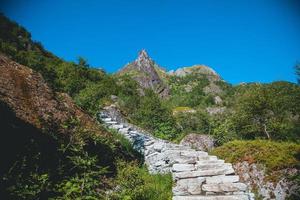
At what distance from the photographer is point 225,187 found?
702cm

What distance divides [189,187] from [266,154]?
287 centimetres

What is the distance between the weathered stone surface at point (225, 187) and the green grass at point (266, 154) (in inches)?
56.3

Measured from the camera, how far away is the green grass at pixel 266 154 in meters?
7.82

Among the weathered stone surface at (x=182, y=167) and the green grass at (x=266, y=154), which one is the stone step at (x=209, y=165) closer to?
the weathered stone surface at (x=182, y=167)

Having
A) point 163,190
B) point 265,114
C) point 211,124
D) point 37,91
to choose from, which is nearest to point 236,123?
point 265,114

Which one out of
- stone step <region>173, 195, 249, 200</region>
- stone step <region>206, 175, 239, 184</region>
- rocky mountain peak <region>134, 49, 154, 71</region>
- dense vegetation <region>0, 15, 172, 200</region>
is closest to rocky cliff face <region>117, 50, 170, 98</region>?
rocky mountain peak <region>134, 49, 154, 71</region>

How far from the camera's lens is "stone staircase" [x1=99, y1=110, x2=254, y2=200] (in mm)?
6926

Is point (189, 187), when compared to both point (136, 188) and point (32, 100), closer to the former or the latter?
point (136, 188)

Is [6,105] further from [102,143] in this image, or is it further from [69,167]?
[102,143]

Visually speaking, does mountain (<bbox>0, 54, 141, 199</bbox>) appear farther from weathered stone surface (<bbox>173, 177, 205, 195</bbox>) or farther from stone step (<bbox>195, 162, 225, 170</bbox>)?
stone step (<bbox>195, 162, 225, 170</bbox>)

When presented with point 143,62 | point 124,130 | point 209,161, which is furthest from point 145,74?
point 209,161

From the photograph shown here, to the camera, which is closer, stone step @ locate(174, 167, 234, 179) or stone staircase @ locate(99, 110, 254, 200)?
stone staircase @ locate(99, 110, 254, 200)

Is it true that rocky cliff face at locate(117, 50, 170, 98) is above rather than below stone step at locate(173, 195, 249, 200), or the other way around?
above

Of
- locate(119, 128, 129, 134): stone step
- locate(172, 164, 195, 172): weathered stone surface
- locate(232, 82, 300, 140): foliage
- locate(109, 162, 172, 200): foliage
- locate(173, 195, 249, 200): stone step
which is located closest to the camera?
locate(173, 195, 249, 200): stone step
